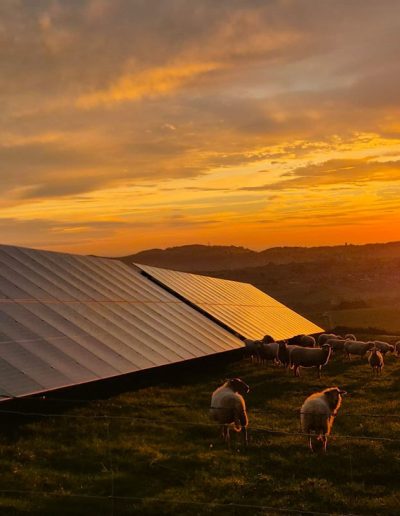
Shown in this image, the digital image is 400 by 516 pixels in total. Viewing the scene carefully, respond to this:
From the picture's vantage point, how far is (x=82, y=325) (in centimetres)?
2527

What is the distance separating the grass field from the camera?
1234 cm

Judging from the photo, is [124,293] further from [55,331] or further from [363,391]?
[363,391]

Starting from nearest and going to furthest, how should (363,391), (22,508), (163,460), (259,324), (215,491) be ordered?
1. (22,508)
2. (215,491)
3. (163,460)
4. (363,391)
5. (259,324)

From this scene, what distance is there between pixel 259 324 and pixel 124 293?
597 inches

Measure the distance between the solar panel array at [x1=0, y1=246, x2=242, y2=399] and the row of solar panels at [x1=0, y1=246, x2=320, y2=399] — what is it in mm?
43

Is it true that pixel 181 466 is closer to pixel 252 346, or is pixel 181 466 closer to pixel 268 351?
pixel 268 351

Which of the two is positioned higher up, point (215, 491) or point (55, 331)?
point (55, 331)

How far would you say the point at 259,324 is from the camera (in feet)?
150

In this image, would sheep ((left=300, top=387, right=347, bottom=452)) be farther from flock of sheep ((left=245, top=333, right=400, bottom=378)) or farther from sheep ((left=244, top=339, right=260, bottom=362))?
sheep ((left=244, top=339, right=260, bottom=362))

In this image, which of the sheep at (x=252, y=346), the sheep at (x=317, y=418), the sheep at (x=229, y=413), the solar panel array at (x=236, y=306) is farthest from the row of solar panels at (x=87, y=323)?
the sheep at (x=317, y=418)

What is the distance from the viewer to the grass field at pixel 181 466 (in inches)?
486

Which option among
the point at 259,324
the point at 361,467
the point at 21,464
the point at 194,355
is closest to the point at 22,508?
the point at 21,464

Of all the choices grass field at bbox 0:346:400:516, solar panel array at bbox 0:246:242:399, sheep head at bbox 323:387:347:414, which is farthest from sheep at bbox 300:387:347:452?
solar panel array at bbox 0:246:242:399

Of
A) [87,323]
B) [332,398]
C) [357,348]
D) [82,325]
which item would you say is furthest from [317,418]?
[357,348]
